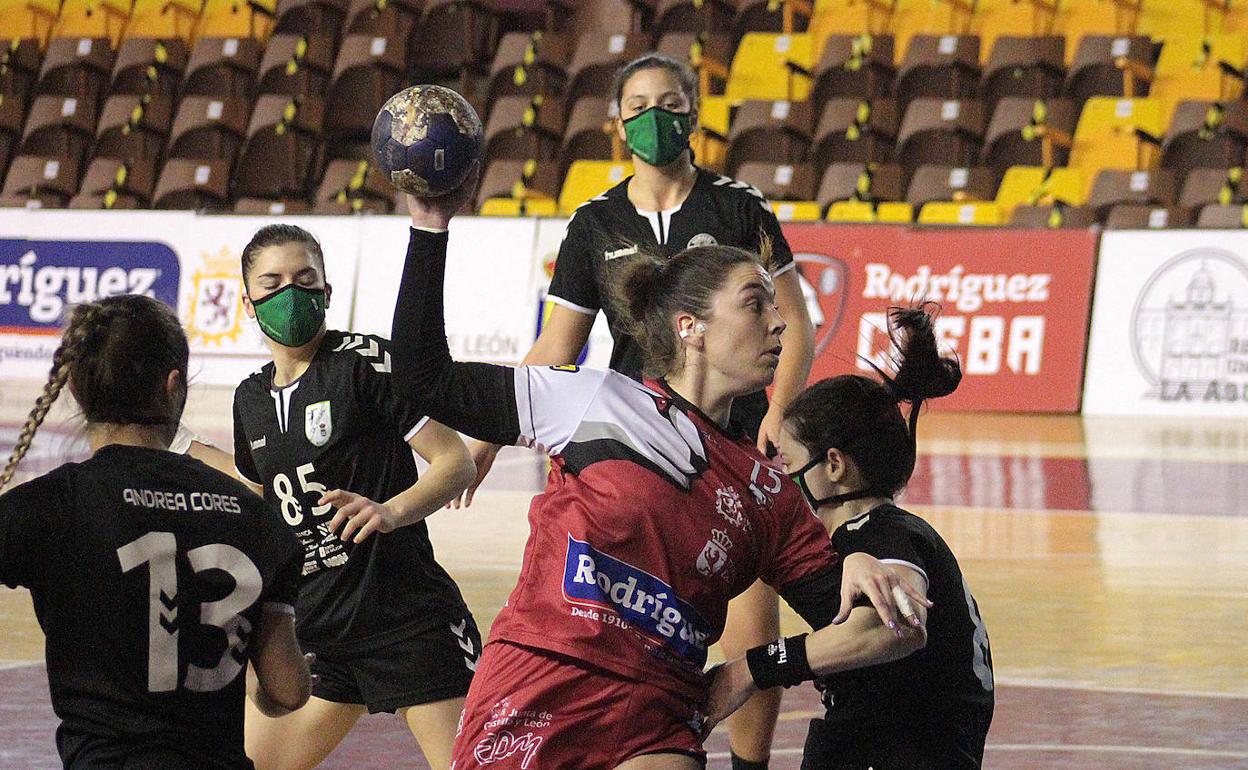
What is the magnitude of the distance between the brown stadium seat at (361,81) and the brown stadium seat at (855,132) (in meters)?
5.11

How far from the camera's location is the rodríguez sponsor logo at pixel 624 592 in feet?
10.2

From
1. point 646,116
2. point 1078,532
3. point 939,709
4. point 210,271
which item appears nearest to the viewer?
point 939,709

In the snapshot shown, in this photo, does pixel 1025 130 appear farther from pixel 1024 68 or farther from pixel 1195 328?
pixel 1195 328

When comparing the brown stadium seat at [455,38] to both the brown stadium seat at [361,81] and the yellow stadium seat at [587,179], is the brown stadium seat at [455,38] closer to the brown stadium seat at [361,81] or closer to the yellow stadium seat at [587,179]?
the brown stadium seat at [361,81]

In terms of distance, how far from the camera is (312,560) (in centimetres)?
417

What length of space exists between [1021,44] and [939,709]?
1390 cm

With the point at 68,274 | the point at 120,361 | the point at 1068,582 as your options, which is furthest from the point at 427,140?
the point at 68,274

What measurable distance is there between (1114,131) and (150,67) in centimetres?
1119

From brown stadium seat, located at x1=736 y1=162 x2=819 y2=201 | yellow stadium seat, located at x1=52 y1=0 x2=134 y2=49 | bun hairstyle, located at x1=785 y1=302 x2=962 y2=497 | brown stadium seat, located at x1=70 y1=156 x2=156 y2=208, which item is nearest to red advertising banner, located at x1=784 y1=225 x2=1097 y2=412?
brown stadium seat, located at x1=736 y1=162 x2=819 y2=201

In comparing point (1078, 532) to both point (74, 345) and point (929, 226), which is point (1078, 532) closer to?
point (929, 226)

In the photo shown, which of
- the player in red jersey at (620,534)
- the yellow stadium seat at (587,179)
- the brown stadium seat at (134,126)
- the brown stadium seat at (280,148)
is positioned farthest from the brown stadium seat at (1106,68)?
the player in red jersey at (620,534)

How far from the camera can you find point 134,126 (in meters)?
19.8

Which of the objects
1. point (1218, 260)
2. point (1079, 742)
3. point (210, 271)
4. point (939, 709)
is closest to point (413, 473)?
point (939, 709)

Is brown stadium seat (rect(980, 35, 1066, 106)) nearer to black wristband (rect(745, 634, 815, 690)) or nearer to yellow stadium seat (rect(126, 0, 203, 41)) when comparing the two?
yellow stadium seat (rect(126, 0, 203, 41))
